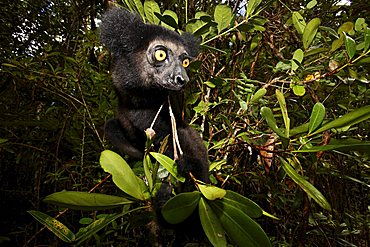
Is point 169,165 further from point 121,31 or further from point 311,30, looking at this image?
point 121,31

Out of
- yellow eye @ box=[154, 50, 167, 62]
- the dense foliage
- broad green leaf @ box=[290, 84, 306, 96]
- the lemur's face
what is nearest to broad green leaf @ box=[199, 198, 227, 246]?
the dense foliage

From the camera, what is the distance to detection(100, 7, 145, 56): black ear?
4.94 ft

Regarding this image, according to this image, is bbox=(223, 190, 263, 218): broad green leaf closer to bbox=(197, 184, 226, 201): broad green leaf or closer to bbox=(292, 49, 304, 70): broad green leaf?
bbox=(197, 184, 226, 201): broad green leaf

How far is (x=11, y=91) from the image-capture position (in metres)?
2.42

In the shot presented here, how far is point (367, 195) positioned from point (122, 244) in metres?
1.87

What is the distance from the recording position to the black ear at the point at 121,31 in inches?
59.3

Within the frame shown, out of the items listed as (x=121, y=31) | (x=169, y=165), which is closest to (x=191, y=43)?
(x=121, y=31)

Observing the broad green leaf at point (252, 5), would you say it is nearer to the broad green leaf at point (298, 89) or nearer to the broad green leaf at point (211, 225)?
the broad green leaf at point (298, 89)

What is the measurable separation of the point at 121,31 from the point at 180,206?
1146mm

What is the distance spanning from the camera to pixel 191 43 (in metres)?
1.55

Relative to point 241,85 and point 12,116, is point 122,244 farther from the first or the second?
point 241,85

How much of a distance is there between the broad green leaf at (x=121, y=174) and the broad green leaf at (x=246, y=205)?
174 mm

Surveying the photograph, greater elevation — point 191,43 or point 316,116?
point 191,43

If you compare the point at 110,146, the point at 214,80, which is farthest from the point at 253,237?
the point at 110,146
